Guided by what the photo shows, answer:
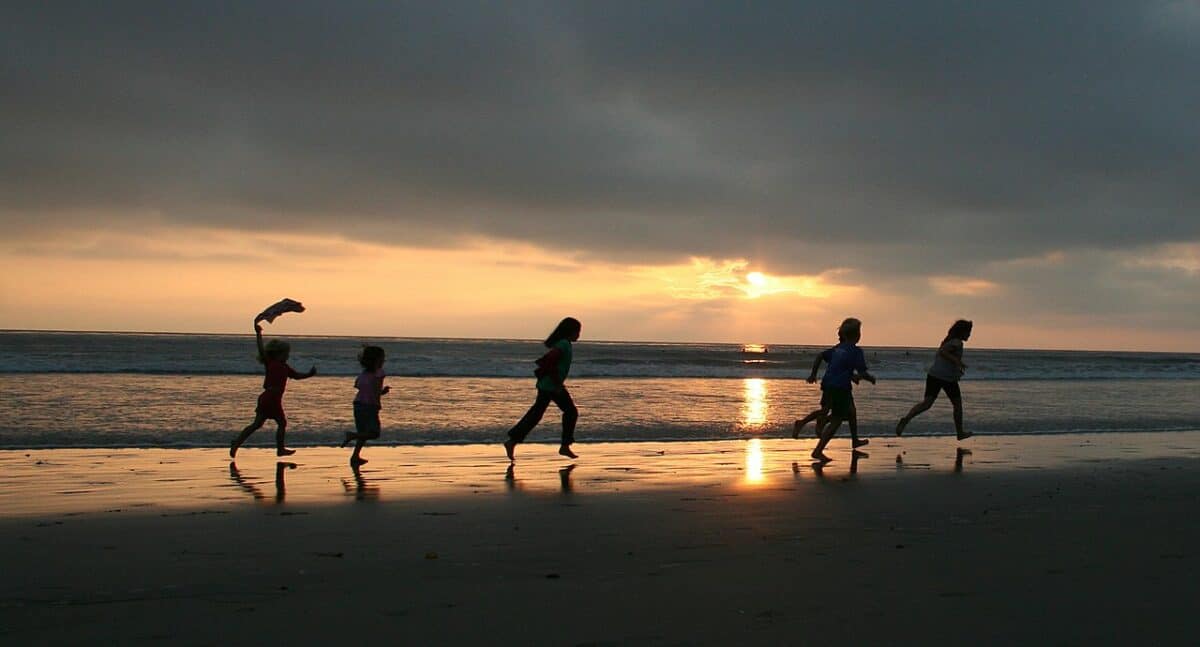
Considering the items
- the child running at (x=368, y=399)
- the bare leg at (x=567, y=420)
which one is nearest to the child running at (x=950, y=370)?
the bare leg at (x=567, y=420)

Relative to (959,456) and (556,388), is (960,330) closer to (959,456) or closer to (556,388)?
(959,456)

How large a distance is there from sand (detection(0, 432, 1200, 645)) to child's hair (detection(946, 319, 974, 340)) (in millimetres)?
3780

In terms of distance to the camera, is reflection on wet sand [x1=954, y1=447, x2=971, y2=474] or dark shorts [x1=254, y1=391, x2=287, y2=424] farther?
dark shorts [x1=254, y1=391, x2=287, y2=424]

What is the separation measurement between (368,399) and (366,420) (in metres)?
0.27

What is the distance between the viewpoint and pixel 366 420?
38.9ft

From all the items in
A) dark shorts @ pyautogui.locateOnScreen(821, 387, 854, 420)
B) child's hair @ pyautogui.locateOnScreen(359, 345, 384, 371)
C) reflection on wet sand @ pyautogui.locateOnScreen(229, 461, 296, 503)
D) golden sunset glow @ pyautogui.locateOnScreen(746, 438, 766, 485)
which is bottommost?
reflection on wet sand @ pyautogui.locateOnScreen(229, 461, 296, 503)

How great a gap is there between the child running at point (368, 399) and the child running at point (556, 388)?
1596 mm

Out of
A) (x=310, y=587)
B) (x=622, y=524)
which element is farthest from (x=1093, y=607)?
(x=310, y=587)

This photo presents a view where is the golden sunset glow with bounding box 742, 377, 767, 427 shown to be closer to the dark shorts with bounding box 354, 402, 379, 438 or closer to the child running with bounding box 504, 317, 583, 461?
the child running with bounding box 504, 317, 583, 461

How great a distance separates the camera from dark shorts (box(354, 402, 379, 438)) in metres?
11.8

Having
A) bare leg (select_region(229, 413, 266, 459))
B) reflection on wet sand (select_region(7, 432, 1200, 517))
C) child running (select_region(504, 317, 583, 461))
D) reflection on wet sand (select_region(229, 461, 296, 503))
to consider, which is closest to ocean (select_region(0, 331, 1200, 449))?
reflection on wet sand (select_region(7, 432, 1200, 517))

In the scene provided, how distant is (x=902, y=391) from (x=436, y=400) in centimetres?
1375

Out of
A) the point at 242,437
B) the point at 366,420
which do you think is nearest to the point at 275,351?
the point at 242,437

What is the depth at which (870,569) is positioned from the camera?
18.8 feet
